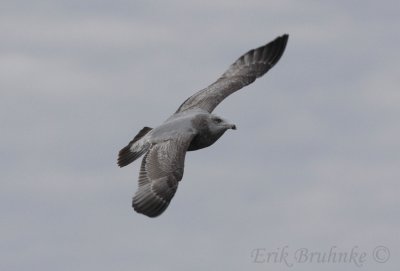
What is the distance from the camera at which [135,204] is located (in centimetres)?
2745

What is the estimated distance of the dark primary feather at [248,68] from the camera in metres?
33.9

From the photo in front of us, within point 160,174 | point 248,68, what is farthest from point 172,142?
point 248,68

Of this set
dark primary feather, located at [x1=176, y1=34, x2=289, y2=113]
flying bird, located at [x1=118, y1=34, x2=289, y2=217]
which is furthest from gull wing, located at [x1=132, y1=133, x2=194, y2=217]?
dark primary feather, located at [x1=176, y1=34, x2=289, y2=113]

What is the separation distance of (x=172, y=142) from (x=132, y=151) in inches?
52.8

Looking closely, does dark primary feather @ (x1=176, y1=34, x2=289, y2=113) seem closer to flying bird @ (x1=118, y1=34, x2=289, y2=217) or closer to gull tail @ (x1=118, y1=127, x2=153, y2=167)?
flying bird @ (x1=118, y1=34, x2=289, y2=217)

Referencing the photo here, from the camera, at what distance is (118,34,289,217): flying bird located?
27.8 m

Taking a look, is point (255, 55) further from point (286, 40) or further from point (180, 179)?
point (180, 179)

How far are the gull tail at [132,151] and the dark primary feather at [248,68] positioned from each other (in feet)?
12.9

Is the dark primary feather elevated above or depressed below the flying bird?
above

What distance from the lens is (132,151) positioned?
29.9 metres

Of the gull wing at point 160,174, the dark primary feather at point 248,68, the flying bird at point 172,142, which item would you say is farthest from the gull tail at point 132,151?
the dark primary feather at point 248,68

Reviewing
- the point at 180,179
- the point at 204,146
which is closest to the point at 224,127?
the point at 204,146

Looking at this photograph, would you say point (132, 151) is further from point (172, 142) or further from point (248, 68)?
point (248, 68)

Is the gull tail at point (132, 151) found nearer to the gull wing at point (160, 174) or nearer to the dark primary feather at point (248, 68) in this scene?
the gull wing at point (160, 174)
